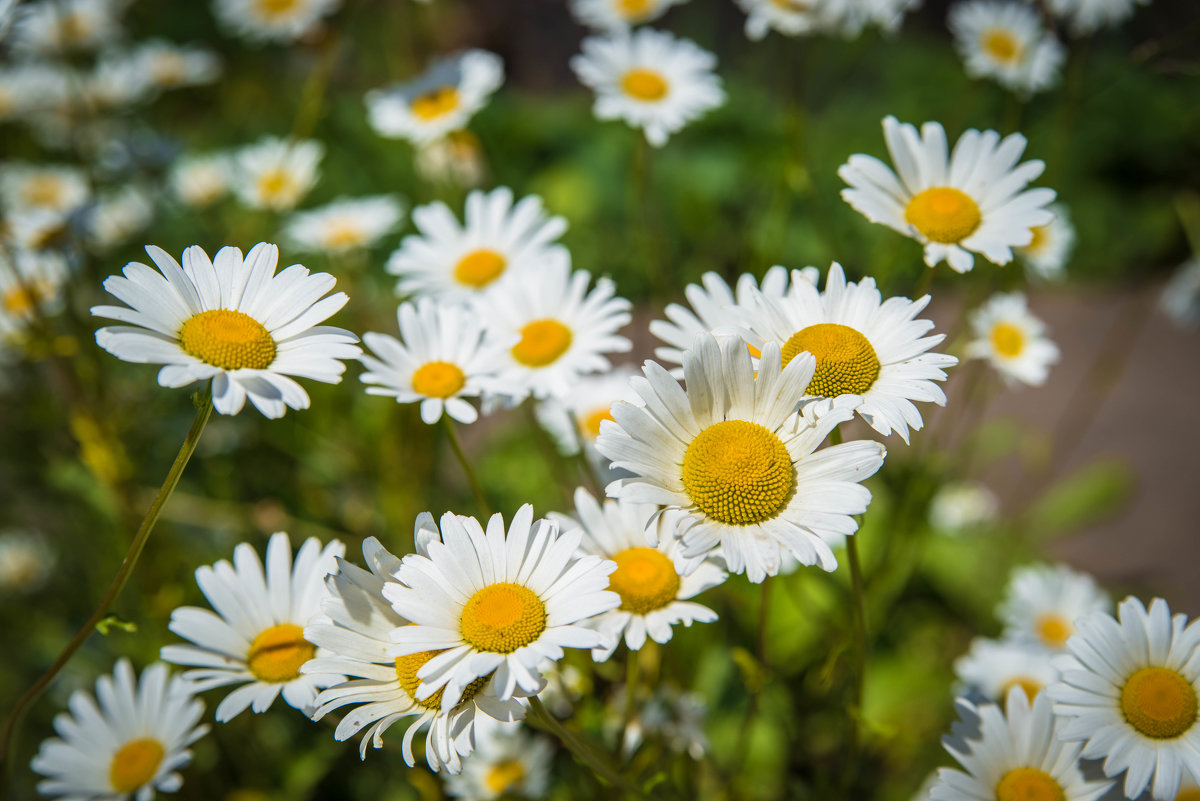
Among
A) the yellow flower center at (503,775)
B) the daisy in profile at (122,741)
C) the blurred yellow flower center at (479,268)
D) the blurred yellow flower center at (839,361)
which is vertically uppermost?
the blurred yellow flower center at (839,361)

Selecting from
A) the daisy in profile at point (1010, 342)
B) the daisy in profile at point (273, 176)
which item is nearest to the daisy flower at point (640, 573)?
the daisy in profile at point (1010, 342)

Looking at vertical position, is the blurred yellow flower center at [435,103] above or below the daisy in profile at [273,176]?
above

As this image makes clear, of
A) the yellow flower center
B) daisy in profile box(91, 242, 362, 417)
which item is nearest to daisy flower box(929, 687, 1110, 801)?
the yellow flower center

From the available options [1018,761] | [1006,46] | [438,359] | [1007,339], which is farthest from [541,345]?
[1006,46]

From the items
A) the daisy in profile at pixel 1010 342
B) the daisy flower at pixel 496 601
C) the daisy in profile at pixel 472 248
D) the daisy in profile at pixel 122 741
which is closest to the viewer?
the daisy flower at pixel 496 601

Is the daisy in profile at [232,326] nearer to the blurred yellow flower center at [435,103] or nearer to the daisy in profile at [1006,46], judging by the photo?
the blurred yellow flower center at [435,103]

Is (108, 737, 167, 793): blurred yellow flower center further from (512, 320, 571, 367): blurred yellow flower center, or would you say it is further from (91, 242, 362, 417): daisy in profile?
(512, 320, 571, 367): blurred yellow flower center

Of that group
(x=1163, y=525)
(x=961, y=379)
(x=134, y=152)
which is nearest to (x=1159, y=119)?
(x=961, y=379)
